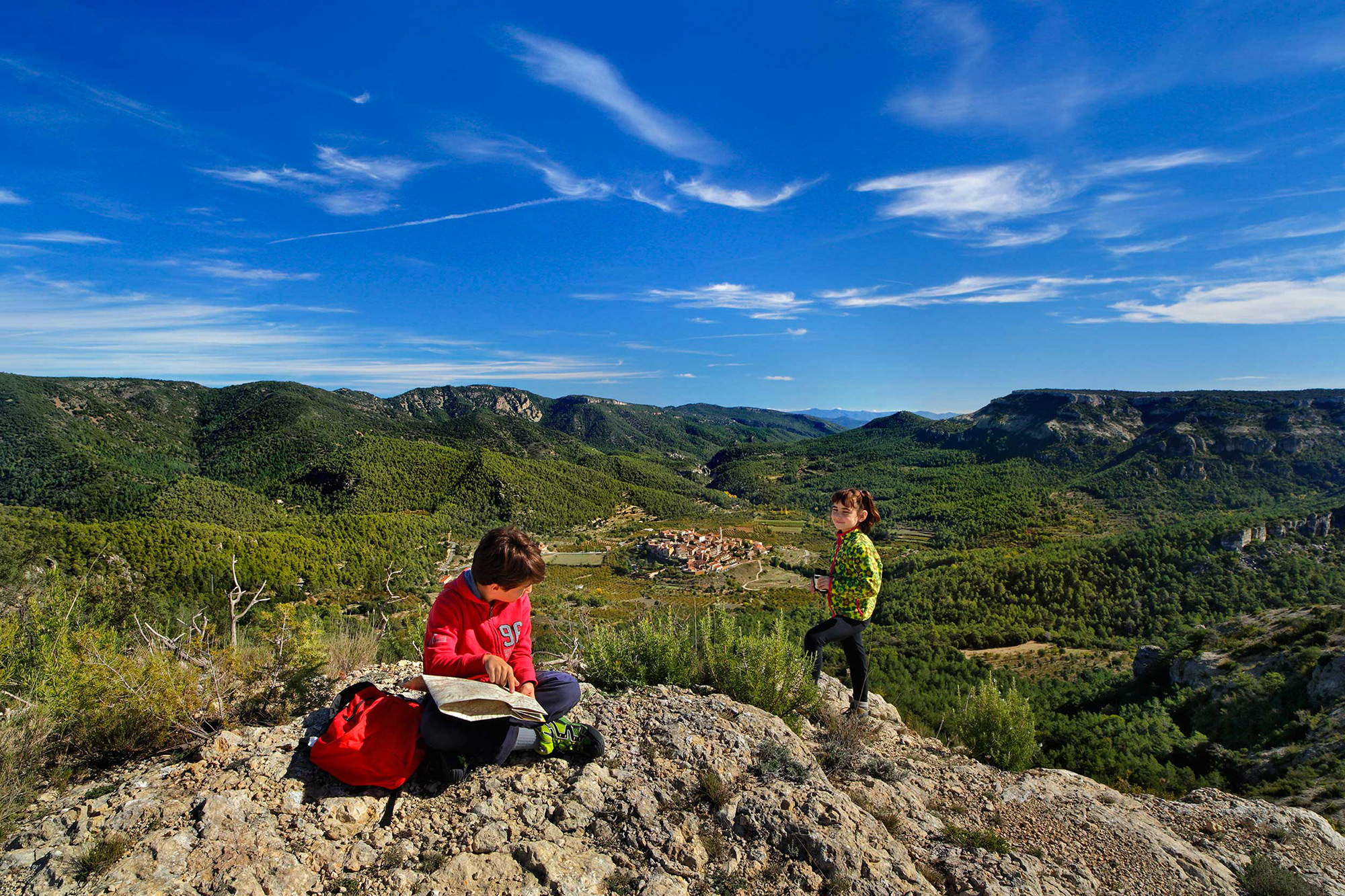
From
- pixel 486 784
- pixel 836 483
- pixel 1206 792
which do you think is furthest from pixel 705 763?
pixel 836 483

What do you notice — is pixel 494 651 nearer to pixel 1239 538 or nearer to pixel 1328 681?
pixel 1328 681

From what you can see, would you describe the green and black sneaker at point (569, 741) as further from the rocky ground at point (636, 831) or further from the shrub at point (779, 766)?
the shrub at point (779, 766)

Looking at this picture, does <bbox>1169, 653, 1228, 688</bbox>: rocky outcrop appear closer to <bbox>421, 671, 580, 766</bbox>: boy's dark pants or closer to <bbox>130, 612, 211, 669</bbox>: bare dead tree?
<bbox>421, 671, 580, 766</bbox>: boy's dark pants

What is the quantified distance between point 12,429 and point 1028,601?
135 metres

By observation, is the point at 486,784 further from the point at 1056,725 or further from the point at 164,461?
the point at 164,461

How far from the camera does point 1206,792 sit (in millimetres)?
5109

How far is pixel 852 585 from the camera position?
5.12m

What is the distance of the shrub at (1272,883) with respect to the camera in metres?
3.46

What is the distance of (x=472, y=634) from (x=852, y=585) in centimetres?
369

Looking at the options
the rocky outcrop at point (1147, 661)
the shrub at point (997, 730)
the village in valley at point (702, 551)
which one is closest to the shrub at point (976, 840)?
the shrub at point (997, 730)

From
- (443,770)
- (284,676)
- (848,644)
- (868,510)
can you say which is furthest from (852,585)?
(284,676)

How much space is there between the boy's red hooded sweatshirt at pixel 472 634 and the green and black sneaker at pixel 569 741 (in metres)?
0.36

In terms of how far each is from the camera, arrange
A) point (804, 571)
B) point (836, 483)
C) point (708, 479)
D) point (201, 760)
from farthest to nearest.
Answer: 1. point (708, 479)
2. point (836, 483)
3. point (804, 571)
4. point (201, 760)

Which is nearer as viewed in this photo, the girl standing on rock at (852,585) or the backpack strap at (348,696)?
the backpack strap at (348,696)
